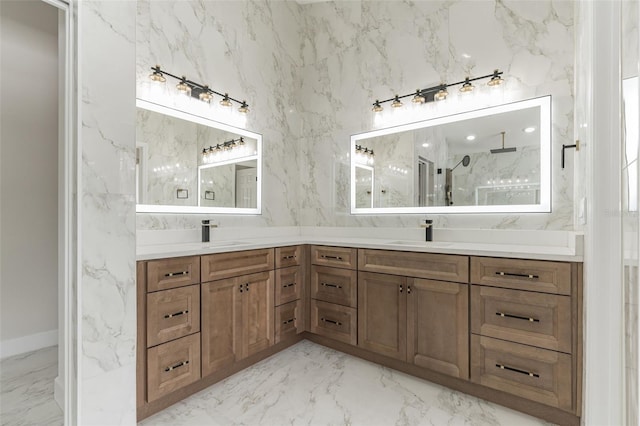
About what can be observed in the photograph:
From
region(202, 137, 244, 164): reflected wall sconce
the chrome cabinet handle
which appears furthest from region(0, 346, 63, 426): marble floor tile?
the chrome cabinet handle

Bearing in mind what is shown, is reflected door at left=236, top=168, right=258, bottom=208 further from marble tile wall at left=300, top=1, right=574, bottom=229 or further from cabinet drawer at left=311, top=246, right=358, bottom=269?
cabinet drawer at left=311, top=246, right=358, bottom=269

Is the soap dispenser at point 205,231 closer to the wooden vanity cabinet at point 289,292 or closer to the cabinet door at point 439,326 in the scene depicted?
the wooden vanity cabinet at point 289,292

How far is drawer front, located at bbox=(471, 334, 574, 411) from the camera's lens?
174 centimetres

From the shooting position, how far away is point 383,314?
2.43 metres

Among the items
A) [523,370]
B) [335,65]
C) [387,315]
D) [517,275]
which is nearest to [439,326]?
[387,315]

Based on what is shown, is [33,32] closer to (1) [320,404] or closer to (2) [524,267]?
(1) [320,404]

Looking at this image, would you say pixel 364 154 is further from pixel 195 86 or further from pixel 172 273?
pixel 172 273

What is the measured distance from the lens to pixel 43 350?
145 centimetres

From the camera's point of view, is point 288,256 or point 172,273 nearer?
point 172,273

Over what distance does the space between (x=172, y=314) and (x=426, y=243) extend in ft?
6.43

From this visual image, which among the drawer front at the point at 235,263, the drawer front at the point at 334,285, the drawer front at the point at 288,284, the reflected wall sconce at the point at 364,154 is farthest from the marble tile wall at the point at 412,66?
the drawer front at the point at 235,263

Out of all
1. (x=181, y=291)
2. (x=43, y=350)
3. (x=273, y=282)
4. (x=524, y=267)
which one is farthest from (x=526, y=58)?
(x=43, y=350)

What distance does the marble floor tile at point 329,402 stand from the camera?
1837 mm

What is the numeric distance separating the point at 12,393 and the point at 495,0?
397 cm
